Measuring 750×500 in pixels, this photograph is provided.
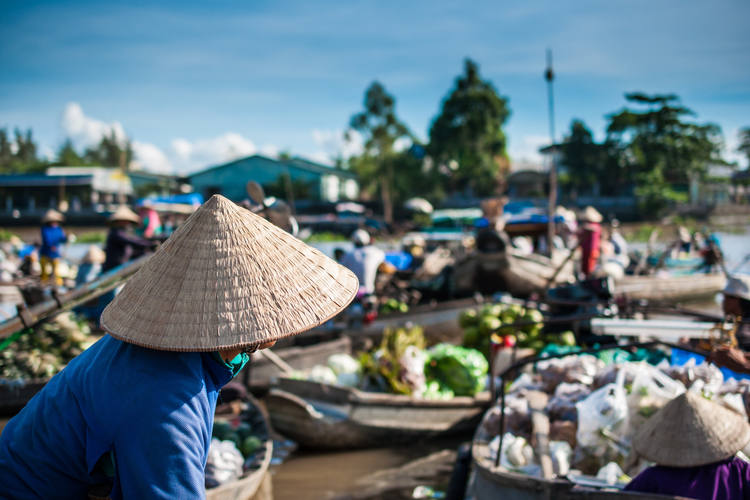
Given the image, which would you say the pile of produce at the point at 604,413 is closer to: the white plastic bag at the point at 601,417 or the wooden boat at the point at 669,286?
the white plastic bag at the point at 601,417

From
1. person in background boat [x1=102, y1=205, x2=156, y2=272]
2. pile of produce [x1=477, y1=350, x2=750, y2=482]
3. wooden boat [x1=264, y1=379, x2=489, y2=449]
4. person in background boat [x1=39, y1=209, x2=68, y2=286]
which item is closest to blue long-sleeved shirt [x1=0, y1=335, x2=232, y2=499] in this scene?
pile of produce [x1=477, y1=350, x2=750, y2=482]

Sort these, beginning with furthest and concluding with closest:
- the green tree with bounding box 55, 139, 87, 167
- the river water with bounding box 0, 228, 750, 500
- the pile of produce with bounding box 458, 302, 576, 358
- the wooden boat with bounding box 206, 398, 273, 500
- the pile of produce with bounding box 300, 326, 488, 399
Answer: the green tree with bounding box 55, 139, 87, 167 < the pile of produce with bounding box 458, 302, 576, 358 < the pile of produce with bounding box 300, 326, 488, 399 < the river water with bounding box 0, 228, 750, 500 < the wooden boat with bounding box 206, 398, 273, 500

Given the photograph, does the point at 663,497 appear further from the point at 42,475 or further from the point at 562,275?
the point at 562,275

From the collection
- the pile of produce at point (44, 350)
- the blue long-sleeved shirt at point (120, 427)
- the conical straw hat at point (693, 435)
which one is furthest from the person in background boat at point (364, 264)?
the blue long-sleeved shirt at point (120, 427)

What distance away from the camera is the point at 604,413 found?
3.46 meters

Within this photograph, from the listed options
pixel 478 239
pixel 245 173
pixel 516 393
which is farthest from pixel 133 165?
pixel 516 393

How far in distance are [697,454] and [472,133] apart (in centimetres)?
3063

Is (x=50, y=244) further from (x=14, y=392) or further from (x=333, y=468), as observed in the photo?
(x=333, y=468)

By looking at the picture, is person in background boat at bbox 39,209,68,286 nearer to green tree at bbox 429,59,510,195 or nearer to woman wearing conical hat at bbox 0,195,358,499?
woman wearing conical hat at bbox 0,195,358,499

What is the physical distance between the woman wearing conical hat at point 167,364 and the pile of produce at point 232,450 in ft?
7.18

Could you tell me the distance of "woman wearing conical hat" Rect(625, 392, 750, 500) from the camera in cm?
221

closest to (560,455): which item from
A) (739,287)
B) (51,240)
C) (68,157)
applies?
(739,287)

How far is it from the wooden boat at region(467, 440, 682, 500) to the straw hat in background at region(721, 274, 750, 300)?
1.75 meters

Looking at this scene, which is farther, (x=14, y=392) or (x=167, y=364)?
(x=14, y=392)
